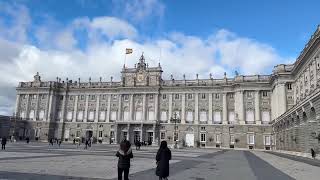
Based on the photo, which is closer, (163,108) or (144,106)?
(163,108)

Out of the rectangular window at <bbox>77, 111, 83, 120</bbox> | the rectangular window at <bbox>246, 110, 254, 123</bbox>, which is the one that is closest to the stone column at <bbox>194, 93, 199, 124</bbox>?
the rectangular window at <bbox>246, 110, 254, 123</bbox>

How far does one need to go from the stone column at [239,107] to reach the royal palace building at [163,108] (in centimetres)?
15

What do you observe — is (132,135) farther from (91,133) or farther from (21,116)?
(21,116)

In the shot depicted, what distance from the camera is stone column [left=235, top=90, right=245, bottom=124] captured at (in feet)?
247

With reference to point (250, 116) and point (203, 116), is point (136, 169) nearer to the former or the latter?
point (250, 116)

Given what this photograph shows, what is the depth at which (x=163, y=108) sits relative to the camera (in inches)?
3275

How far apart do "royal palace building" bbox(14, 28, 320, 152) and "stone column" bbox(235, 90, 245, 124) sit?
0.15 meters

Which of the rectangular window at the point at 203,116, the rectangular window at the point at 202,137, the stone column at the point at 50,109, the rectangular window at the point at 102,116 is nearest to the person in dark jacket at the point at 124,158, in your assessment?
the rectangular window at the point at 202,137

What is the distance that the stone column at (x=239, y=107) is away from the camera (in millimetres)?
75419

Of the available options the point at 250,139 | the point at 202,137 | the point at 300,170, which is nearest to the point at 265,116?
the point at 250,139

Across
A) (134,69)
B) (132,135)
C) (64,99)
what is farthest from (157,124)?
(64,99)

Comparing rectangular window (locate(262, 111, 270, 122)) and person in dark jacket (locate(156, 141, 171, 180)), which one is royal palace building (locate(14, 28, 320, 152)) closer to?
rectangular window (locate(262, 111, 270, 122))

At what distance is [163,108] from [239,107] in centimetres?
1873

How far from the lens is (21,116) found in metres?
94.5
